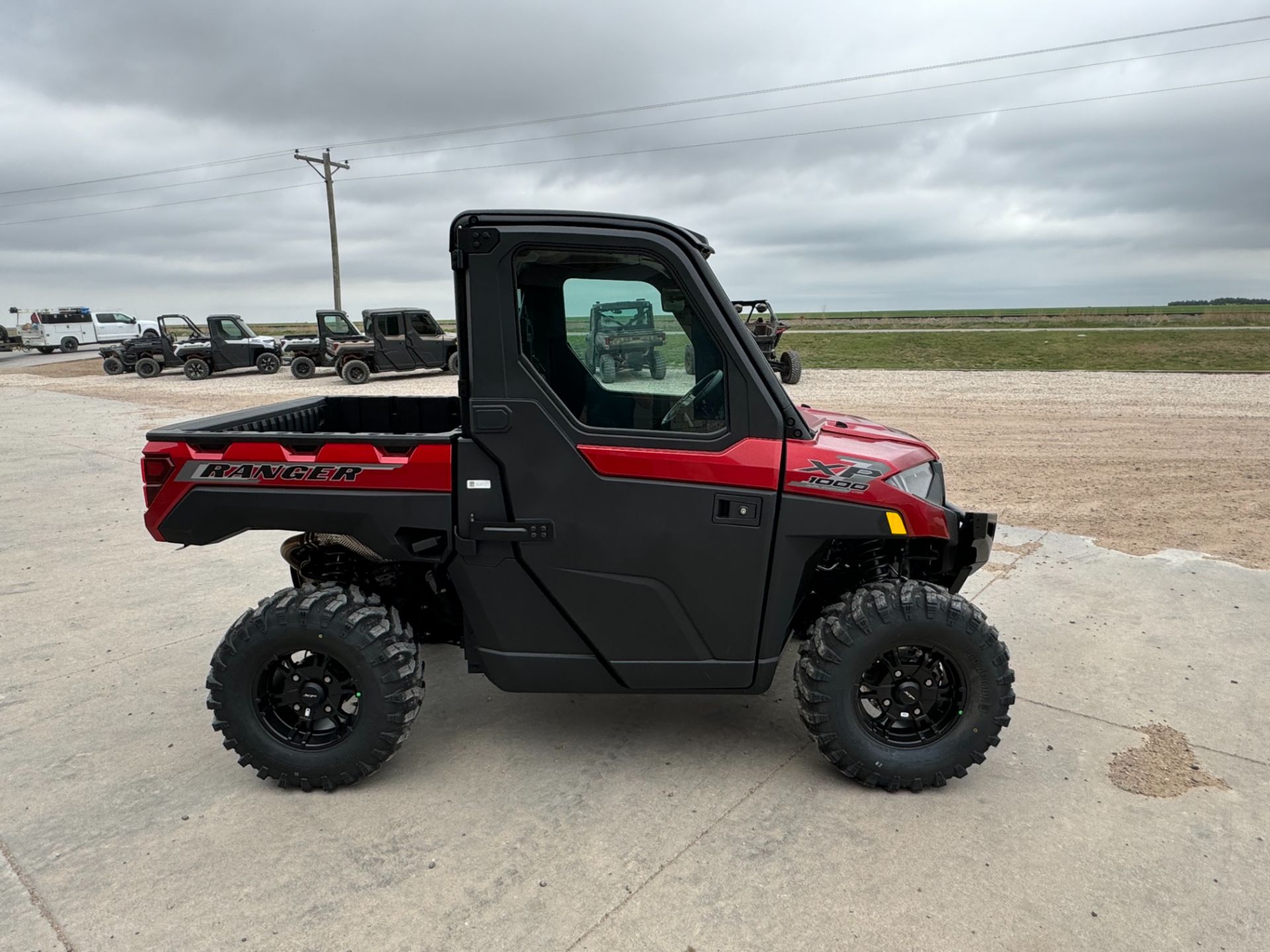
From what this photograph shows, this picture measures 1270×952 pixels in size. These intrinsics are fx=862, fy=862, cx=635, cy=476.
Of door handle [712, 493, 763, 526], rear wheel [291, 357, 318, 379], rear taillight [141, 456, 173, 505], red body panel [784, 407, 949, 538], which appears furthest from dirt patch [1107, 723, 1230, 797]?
rear wheel [291, 357, 318, 379]

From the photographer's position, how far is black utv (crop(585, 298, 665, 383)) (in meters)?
3.23

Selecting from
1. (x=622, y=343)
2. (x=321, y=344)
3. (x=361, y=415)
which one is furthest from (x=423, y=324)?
(x=622, y=343)

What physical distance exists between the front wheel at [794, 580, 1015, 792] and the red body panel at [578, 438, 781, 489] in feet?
2.10

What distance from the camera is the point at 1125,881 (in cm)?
276

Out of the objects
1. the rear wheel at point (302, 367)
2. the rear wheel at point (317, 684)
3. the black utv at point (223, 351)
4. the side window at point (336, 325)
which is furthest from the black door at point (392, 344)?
the rear wheel at point (317, 684)

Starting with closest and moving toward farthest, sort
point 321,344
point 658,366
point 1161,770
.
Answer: point 658,366, point 1161,770, point 321,344

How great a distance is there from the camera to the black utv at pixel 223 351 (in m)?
26.4

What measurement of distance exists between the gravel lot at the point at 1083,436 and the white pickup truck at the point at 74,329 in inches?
875

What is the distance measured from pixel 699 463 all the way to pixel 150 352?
1171 inches

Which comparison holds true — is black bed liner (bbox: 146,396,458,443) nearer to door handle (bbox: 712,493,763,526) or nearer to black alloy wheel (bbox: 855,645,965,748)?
door handle (bbox: 712,493,763,526)

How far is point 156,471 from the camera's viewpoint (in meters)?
3.35

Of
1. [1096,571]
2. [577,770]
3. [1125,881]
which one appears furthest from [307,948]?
[1096,571]

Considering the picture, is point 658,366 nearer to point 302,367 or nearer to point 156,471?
point 156,471

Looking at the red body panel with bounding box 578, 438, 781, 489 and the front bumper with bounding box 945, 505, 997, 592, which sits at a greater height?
the red body panel with bounding box 578, 438, 781, 489
